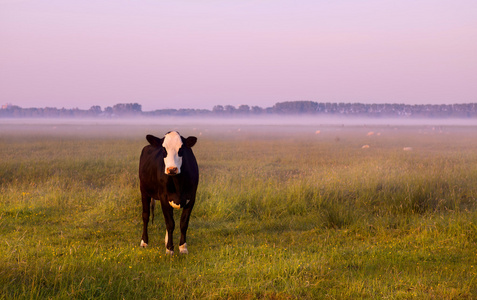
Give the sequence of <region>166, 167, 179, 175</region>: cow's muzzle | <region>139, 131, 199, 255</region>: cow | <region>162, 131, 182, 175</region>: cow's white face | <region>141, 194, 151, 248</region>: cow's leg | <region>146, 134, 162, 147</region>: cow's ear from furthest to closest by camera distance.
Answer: <region>141, 194, 151, 248</region>: cow's leg
<region>146, 134, 162, 147</region>: cow's ear
<region>139, 131, 199, 255</region>: cow
<region>162, 131, 182, 175</region>: cow's white face
<region>166, 167, 179, 175</region>: cow's muzzle

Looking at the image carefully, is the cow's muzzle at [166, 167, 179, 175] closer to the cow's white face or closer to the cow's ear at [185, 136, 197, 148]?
the cow's white face

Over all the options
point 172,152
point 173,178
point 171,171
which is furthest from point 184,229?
point 172,152

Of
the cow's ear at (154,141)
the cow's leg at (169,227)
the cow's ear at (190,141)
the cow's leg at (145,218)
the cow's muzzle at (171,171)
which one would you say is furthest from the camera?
the cow's leg at (145,218)

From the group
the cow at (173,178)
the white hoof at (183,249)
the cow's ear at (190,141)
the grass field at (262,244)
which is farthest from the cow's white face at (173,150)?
the grass field at (262,244)

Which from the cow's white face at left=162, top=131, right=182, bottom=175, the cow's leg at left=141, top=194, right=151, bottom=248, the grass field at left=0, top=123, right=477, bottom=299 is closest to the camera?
the grass field at left=0, top=123, right=477, bottom=299

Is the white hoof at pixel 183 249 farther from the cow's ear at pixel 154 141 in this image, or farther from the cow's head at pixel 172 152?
the cow's ear at pixel 154 141

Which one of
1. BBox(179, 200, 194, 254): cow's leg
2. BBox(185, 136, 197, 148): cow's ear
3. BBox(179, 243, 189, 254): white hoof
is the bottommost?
BBox(179, 243, 189, 254): white hoof

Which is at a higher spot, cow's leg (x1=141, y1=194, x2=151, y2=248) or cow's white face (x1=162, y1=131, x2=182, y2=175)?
cow's white face (x1=162, y1=131, x2=182, y2=175)

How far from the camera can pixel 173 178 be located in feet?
23.3

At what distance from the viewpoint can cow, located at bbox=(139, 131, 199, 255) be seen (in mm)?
6844

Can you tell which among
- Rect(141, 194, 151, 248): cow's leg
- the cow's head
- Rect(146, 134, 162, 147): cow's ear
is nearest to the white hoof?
Rect(141, 194, 151, 248): cow's leg

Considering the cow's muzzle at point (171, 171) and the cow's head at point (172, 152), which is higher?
the cow's head at point (172, 152)

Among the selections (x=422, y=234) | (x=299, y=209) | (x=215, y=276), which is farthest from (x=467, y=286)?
(x=299, y=209)

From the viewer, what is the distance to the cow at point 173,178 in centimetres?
684
